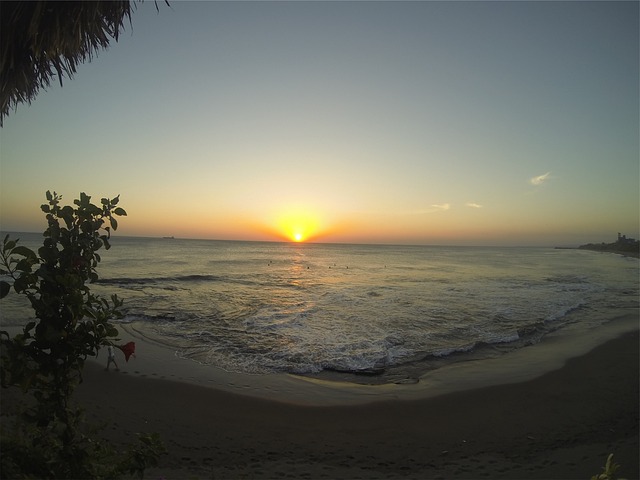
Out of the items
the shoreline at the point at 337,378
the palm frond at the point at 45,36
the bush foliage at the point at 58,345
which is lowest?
the shoreline at the point at 337,378

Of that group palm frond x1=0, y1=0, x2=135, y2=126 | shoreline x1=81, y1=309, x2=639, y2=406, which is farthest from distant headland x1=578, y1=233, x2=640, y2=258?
palm frond x1=0, y1=0, x2=135, y2=126

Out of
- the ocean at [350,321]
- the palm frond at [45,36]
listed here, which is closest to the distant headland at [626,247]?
the ocean at [350,321]

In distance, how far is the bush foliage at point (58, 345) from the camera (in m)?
2.27

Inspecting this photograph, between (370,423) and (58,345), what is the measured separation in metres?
6.40

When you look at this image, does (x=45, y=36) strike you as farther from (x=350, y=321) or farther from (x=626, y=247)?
(x=626, y=247)

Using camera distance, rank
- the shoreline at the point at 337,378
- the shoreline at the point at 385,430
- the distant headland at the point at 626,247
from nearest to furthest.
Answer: the shoreline at the point at 385,430, the shoreline at the point at 337,378, the distant headland at the point at 626,247

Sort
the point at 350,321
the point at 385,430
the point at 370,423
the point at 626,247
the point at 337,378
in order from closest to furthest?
the point at 385,430 < the point at 370,423 < the point at 337,378 < the point at 350,321 < the point at 626,247

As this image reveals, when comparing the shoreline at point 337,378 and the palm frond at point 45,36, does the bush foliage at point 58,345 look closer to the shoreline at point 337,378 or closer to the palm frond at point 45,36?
the palm frond at point 45,36

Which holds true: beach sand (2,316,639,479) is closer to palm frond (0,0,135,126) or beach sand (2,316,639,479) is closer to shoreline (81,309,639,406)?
shoreline (81,309,639,406)

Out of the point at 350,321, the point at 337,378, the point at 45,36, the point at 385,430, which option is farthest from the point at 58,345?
the point at 350,321

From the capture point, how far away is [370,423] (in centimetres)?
724

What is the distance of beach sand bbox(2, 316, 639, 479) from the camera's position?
226 inches

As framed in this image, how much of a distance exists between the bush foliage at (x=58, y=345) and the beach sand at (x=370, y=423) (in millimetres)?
3026

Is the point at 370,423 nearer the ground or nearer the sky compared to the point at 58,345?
nearer the ground
